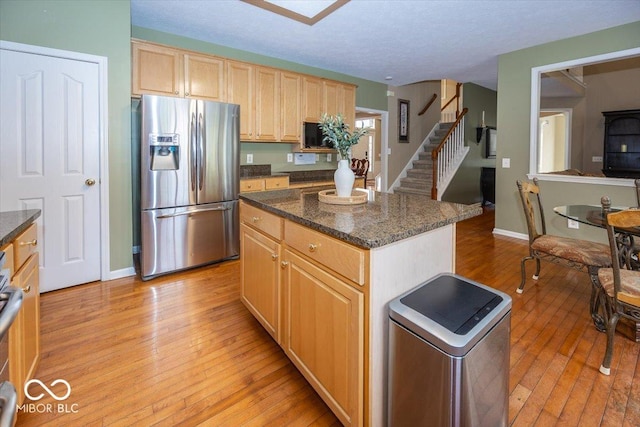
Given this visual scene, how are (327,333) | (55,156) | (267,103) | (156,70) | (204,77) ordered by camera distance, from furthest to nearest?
(267,103), (204,77), (156,70), (55,156), (327,333)

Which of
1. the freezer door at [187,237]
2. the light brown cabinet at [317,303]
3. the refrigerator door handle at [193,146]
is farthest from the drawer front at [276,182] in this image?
the light brown cabinet at [317,303]

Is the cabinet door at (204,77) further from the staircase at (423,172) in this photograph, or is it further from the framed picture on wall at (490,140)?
the framed picture on wall at (490,140)

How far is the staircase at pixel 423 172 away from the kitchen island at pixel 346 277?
4.77 m

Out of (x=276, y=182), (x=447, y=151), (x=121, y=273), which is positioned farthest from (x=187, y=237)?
(x=447, y=151)

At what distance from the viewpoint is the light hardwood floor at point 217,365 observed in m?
1.50

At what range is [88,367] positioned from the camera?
183cm

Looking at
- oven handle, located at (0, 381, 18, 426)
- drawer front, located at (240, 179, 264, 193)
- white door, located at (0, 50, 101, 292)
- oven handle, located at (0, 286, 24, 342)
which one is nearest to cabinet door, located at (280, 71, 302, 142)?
drawer front, located at (240, 179, 264, 193)

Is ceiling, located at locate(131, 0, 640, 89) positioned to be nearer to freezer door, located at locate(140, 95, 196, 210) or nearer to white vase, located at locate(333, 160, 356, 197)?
freezer door, located at locate(140, 95, 196, 210)

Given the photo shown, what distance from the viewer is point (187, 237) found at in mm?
3330

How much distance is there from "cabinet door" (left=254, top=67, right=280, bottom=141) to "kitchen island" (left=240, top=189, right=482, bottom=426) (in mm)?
2583

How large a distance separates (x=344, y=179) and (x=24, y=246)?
5.31ft

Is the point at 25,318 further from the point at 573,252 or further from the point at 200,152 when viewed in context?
the point at 573,252

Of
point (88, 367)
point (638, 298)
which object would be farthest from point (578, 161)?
point (88, 367)

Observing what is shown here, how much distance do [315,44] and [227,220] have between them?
247cm
